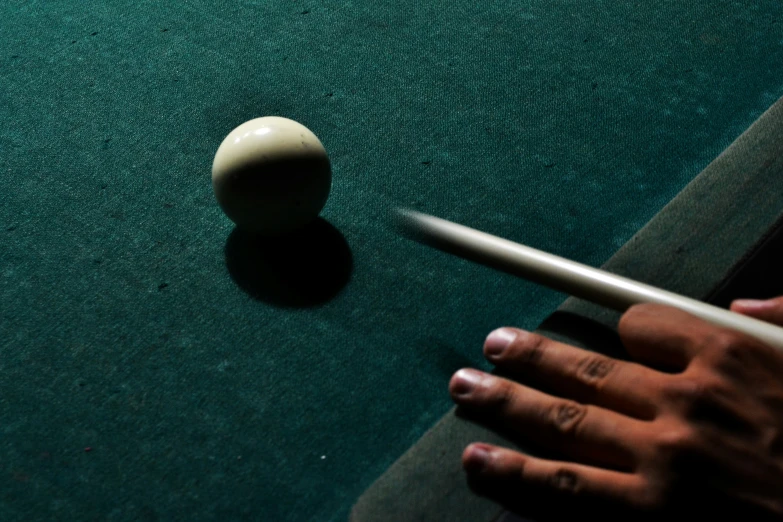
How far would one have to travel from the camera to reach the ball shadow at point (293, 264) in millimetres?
1391

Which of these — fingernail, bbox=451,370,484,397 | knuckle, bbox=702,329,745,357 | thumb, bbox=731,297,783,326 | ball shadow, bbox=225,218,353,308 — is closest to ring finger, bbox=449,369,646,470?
fingernail, bbox=451,370,484,397

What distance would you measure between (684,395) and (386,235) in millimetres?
733

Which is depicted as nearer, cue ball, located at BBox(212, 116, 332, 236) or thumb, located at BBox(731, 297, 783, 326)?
thumb, located at BBox(731, 297, 783, 326)

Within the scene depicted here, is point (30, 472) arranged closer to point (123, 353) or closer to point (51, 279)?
point (123, 353)

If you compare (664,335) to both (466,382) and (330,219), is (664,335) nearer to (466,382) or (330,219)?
(466,382)

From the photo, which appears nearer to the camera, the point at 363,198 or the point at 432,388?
the point at 432,388

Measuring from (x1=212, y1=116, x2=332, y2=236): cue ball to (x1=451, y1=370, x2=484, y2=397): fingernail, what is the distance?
57 cm

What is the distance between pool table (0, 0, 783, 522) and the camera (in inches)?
44.0

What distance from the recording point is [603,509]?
0.80 metres

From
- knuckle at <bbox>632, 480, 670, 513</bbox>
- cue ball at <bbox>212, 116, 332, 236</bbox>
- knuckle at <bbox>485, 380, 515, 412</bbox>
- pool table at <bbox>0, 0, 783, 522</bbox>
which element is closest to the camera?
knuckle at <bbox>632, 480, 670, 513</bbox>

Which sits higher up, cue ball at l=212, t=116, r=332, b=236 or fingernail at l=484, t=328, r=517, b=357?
fingernail at l=484, t=328, r=517, b=357

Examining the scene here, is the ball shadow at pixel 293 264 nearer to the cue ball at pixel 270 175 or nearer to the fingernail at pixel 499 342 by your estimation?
the cue ball at pixel 270 175

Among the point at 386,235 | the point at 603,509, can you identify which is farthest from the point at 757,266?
the point at 386,235

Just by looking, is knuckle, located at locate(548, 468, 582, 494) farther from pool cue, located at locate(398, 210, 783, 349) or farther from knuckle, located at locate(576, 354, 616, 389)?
pool cue, located at locate(398, 210, 783, 349)
